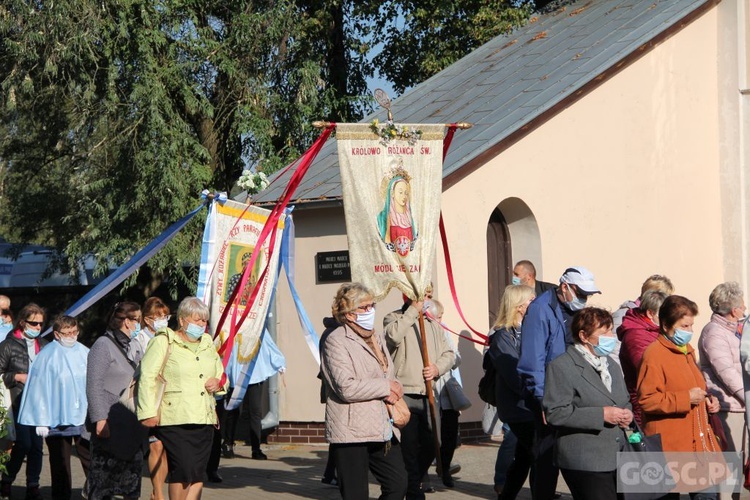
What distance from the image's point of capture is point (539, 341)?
26.9ft

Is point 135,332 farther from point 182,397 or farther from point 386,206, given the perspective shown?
point 386,206

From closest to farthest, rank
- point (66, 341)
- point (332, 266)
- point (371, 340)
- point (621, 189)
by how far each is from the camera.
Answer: point (371, 340)
point (66, 341)
point (332, 266)
point (621, 189)

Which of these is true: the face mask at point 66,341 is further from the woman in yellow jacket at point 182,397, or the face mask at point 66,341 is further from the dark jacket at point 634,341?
the dark jacket at point 634,341

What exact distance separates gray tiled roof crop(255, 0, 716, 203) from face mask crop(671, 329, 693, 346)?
6.56 meters

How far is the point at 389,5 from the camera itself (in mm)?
22406

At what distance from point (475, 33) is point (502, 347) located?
Answer: 1312 centimetres

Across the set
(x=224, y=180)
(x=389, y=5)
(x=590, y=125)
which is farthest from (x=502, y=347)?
(x=389, y=5)

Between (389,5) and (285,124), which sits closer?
(285,124)

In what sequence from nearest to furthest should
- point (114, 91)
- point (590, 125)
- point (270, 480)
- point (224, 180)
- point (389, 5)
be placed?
point (270, 480) → point (590, 125) → point (114, 91) → point (224, 180) → point (389, 5)

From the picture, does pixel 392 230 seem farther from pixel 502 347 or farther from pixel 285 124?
pixel 285 124

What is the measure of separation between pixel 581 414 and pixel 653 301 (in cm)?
213

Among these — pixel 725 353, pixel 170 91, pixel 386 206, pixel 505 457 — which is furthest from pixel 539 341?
pixel 170 91

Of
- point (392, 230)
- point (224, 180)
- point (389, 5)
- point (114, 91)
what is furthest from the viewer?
point (389, 5)

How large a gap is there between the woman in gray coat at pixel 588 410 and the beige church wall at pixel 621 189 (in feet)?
23.1
